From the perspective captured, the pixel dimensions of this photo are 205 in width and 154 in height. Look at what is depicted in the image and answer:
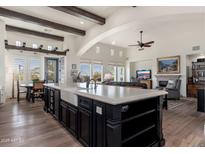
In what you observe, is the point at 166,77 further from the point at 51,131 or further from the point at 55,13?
the point at 51,131

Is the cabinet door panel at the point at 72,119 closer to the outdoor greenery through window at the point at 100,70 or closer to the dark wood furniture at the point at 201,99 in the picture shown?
the dark wood furniture at the point at 201,99

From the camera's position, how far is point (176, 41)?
7.79 m

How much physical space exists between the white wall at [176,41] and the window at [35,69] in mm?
6342

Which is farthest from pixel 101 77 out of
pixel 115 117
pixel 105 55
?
pixel 115 117

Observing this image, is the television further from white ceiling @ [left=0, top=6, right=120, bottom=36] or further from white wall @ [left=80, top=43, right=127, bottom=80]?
white ceiling @ [left=0, top=6, right=120, bottom=36]

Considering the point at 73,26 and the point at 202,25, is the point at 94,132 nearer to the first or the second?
the point at 73,26

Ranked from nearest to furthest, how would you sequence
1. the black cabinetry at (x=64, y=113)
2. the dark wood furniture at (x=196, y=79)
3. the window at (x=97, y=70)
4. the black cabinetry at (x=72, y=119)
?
the black cabinetry at (x=72, y=119) < the black cabinetry at (x=64, y=113) < the dark wood furniture at (x=196, y=79) < the window at (x=97, y=70)

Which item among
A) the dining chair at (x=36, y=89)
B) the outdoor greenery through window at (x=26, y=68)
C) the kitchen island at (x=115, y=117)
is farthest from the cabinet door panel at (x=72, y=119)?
the outdoor greenery through window at (x=26, y=68)

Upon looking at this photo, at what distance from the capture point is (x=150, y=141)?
198 centimetres

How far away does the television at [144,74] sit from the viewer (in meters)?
9.46

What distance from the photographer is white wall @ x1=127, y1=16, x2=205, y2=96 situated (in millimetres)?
5707

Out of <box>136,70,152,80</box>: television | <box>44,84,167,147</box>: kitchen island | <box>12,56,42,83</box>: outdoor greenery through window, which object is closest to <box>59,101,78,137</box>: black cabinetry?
<box>44,84,167,147</box>: kitchen island

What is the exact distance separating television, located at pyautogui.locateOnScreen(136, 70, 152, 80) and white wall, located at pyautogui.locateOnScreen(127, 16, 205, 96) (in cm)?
43
